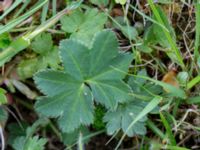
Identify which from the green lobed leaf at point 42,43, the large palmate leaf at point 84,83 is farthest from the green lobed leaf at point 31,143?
the green lobed leaf at point 42,43

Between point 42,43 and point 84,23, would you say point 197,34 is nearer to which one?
point 84,23

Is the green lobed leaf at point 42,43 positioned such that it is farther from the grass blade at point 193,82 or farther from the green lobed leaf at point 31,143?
the grass blade at point 193,82

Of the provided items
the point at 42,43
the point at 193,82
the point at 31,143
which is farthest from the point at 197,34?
the point at 31,143

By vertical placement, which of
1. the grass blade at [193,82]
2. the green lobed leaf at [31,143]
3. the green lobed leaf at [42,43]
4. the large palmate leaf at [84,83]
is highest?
the green lobed leaf at [42,43]

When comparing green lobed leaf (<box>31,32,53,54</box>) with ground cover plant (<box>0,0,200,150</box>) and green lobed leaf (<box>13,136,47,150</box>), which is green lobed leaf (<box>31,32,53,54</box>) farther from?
green lobed leaf (<box>13,136,47,150</box>)

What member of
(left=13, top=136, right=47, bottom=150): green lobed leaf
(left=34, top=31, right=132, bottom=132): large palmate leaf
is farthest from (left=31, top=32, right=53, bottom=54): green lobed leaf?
(left=13, top=136, right=47, bottom=150): green lobed leaf

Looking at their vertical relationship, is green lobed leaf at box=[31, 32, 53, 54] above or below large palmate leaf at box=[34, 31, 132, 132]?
above
